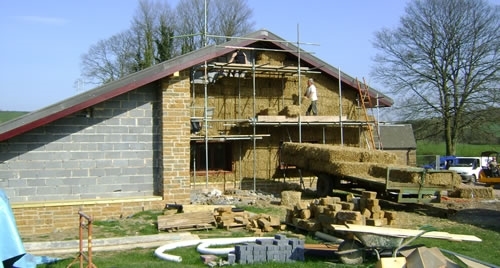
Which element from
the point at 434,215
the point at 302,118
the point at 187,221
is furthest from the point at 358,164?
the point at 187,221

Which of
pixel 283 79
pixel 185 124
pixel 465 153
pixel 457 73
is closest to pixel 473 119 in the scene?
pixel 457 73

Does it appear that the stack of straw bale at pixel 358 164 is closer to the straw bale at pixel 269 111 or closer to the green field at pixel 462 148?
the straw bale at pixel 269 111

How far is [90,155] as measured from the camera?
1435cm

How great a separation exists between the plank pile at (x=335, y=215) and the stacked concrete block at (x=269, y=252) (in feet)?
6.96

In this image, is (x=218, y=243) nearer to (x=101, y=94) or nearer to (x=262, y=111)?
(x=101, y=94)

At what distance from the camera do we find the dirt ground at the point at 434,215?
1270 centimetres

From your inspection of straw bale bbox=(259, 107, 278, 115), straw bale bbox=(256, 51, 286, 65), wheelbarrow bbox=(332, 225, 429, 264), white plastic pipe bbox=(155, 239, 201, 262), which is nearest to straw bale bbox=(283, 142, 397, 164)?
straw bale bbox=(259, 107, 278, 115)

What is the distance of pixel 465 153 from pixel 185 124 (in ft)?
121

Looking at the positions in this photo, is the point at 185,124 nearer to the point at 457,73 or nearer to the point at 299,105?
the point at 299,105

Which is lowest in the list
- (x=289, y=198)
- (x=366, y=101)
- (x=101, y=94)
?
(x=289, y=198)

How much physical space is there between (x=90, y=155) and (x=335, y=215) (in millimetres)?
7081

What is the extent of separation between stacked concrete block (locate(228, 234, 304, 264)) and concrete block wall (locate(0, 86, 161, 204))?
641 centimetres

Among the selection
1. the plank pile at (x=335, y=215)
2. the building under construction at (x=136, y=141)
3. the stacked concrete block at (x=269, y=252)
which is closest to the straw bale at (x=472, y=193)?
the building under construction at (x=136, y=141)

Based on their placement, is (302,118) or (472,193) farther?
(302,118)
